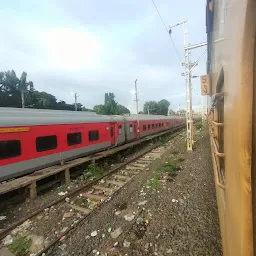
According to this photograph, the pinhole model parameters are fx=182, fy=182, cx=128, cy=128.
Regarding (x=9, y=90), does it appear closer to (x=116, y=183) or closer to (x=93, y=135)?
(x=93, y=135)

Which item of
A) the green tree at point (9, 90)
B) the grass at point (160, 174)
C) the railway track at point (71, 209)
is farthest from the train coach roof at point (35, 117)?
the green tree at point (9, 90)

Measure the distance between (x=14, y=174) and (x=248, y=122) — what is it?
280 inches

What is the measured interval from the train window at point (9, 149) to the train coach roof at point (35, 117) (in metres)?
0.58

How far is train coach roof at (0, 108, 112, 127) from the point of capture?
6.07 m

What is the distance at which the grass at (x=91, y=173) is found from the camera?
834 cm

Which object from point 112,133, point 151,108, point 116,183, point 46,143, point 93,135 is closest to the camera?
point 46,143

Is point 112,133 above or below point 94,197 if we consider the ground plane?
above

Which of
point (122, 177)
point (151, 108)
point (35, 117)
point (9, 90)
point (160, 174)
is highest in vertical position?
point (9, 90)

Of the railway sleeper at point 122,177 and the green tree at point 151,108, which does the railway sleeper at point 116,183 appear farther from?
the green tree at point 151,108

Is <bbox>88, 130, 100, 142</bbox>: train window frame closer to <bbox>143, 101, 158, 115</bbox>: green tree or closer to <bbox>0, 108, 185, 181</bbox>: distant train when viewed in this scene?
<bbox>0, 108, 185, 181</bbox>: distant train

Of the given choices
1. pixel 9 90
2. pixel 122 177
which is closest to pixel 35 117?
pixel 122 177

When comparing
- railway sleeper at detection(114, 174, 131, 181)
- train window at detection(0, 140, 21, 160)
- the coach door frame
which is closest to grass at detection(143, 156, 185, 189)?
railway sleeper at detection(114, 174, 131, 181)

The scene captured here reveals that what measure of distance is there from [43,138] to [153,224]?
16.7ft

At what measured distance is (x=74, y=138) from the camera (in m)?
8.59
